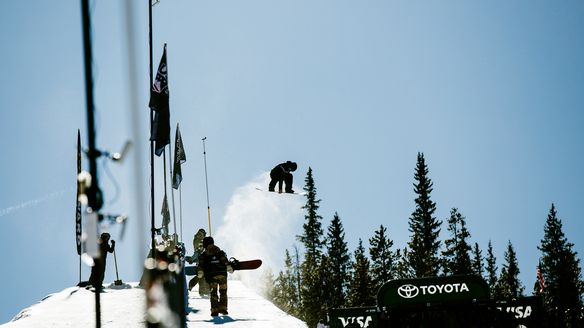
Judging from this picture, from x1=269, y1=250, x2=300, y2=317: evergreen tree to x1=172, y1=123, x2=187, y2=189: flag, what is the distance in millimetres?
66481

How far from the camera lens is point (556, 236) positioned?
282ft

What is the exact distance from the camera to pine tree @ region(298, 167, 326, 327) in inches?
2675

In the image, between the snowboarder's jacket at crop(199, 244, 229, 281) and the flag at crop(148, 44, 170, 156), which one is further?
the flag at crop(148, 44, 170, 156)

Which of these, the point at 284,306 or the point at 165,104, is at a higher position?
the point at 165,104

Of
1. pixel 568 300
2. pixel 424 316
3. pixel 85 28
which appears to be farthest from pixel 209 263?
pixel 568 300

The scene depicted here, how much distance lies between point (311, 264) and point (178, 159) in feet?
172

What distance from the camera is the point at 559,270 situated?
7956 cm

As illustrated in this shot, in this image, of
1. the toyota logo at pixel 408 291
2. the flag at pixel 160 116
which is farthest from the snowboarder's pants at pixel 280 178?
the toyota logo at pixel 408 291

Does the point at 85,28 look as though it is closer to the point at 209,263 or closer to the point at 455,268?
the point at 209,263

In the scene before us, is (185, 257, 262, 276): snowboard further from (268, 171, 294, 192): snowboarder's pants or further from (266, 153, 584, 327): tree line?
(266, 153, 584, 327): tree line

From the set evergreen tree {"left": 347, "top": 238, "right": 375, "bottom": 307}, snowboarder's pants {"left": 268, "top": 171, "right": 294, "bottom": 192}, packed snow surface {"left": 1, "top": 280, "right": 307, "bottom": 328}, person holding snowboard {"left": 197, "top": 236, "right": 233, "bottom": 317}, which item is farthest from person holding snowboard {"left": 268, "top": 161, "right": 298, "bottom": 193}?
evergreen tree {"left": 347, "top": 238, "right": 375, "bottom": 307}

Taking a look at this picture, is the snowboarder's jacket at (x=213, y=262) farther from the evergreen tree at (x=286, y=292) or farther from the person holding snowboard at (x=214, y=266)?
the evergreen tree at (x=286, y=292)

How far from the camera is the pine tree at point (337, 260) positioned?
7050 centimetres

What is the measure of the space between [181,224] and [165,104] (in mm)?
11172
